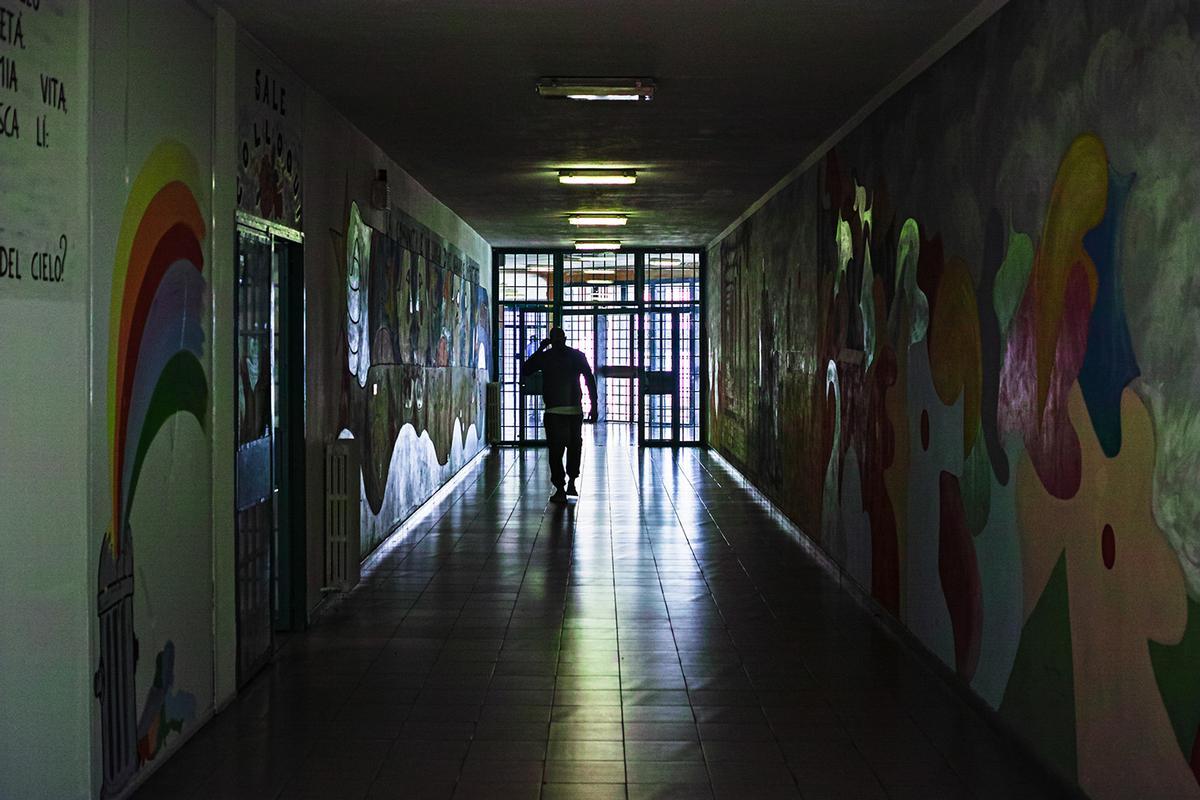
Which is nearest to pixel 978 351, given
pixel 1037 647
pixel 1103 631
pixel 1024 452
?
pixel 1024 452

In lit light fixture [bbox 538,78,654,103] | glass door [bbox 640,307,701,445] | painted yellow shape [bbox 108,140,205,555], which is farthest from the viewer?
glass door [bbox 640,307,701,445]

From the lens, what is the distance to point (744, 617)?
7195 millimetres

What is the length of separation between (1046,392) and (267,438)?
143 inches

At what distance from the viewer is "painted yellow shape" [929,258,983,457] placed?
553 centimetres

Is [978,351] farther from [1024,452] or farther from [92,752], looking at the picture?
[92,752]

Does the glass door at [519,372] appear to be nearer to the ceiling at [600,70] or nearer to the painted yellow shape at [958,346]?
the ceiling at [600,70]

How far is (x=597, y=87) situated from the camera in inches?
271

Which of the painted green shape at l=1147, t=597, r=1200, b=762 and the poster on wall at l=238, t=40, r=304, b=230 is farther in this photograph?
the poster on wall at l=238, t=40, r=304, b=230

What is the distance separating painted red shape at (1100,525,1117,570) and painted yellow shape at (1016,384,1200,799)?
18mm

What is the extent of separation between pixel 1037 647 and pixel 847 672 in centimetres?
150

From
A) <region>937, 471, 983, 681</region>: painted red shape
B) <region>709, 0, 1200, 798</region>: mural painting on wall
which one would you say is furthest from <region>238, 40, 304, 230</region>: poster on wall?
<region>937, 471, 983, 681</region>: painted red shape

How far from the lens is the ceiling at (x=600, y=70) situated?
5.52 meters

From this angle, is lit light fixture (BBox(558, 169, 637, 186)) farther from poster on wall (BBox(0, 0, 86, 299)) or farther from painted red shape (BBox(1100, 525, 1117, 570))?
painted red shape (BBox(1100, 525, 1117, 570))

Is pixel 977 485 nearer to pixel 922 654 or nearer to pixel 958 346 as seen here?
pixel 958 346
